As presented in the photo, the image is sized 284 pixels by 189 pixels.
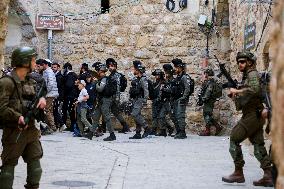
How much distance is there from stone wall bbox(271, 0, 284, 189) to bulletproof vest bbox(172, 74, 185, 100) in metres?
11.1

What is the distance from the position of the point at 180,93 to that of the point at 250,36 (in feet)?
9.35

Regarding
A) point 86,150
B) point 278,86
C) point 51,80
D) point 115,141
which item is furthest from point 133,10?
point 278,86

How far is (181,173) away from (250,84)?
1.58 m

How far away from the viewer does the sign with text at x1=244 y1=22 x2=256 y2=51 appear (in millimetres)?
9930

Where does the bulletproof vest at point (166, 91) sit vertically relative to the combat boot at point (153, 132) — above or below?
above

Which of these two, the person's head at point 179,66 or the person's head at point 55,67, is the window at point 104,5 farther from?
the person's head at point 179,66

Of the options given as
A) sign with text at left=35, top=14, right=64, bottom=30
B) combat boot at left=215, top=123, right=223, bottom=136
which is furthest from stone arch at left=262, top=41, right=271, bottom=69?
sign with text at left=35, top=14, right=64, bottom=30

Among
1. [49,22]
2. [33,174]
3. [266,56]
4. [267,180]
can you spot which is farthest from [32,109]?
[49,22]

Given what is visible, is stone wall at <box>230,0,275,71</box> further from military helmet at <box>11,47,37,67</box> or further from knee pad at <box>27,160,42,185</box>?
knee pad at <box>27,160,42,185</box>

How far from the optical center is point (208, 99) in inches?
522

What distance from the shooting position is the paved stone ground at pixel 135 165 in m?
6.22

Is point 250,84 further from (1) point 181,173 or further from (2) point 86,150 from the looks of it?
(2) point 86,150

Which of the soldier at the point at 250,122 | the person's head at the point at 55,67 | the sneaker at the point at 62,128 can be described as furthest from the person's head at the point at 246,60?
the person's head at the point at 55,67

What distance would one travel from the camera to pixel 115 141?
11258mm
